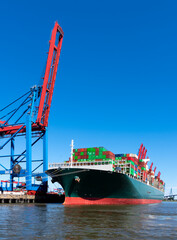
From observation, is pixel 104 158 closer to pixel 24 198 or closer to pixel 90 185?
pixel 90 185

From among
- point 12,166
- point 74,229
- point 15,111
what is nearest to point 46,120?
point 15,111

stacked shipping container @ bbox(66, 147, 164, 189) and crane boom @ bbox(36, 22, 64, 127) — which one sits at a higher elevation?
crane boom @ bbox(36, 22, 64, 127)

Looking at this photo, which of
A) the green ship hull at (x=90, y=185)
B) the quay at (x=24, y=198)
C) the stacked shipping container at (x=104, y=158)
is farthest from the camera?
the quay at (x=24, y=198)

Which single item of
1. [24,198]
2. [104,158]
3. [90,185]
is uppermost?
[104,158]

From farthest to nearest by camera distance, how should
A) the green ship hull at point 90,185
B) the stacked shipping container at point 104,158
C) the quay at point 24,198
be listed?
1. the quay at point 24,198
2. the stacked shipping container at point 104,158
3. the green ship hull at point 90,185

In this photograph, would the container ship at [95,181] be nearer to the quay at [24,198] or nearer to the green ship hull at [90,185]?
the green ship hull at [90,185]

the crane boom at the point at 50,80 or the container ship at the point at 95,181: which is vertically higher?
the crane boom at the point at 50,80

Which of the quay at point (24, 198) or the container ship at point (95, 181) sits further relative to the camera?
the quay at point (24, 198)

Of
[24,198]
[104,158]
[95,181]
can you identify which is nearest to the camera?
[95,181]

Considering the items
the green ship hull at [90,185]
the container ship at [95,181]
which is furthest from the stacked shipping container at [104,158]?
the green ship hull at [90,185]

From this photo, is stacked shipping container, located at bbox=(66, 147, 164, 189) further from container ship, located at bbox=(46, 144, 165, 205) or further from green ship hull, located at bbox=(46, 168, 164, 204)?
green ship hull, located at bbox=(46, 168, 164, 204)

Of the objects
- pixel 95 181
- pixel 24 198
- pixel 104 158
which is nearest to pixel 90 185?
pixel 95 181

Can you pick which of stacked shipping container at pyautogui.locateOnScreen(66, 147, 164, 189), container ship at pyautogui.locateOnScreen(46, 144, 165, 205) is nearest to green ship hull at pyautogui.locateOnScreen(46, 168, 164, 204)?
container ship at pyautogui.locateOnScreen(46, 144, 165, 205)

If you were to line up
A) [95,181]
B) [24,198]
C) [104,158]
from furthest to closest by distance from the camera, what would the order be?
[24,198]
[104,158]
[95,181]
